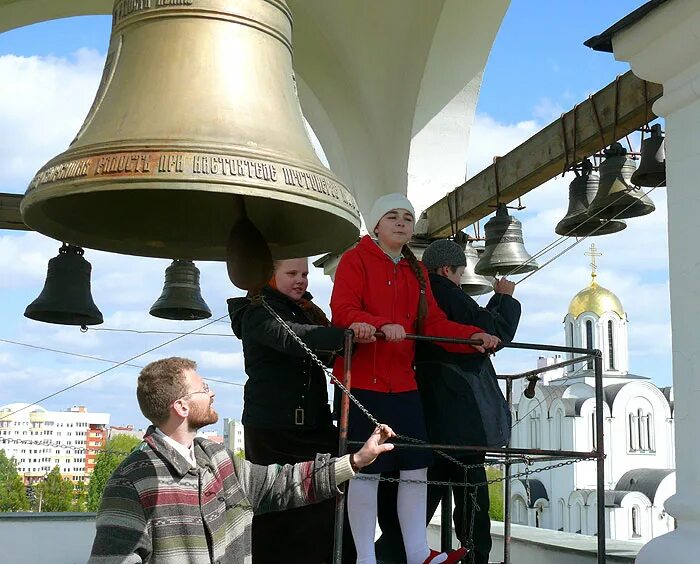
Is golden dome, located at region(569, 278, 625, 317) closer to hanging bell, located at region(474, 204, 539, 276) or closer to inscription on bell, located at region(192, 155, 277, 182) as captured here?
hanging bell, located at region(474, 204, 539, 276)

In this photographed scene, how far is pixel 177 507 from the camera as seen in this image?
2.26 meters

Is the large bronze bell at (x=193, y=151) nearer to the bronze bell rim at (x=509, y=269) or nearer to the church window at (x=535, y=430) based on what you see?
the bronze bell rim at (x=509, y=269)

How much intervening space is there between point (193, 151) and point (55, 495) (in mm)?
59665

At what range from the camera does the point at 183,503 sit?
2268mm

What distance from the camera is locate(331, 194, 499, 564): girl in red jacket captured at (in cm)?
341

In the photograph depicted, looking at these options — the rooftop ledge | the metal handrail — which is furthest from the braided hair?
the rooftop ledge

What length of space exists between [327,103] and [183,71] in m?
3.94

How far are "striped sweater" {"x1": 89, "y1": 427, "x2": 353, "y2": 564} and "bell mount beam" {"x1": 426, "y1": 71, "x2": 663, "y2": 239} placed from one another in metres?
2.57

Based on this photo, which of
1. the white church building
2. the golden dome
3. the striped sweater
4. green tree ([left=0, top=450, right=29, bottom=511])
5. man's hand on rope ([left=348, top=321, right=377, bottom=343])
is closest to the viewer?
the striped sweater

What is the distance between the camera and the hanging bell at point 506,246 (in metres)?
5.61

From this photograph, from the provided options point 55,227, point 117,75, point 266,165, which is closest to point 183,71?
point 117,75

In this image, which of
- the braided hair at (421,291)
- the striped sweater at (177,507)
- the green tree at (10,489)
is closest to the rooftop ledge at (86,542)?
the braided hair at (421,291)

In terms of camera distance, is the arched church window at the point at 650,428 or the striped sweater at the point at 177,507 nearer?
the striped sweater at the point at 177,507

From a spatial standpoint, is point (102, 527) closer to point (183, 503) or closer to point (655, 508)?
point (183, 503)
